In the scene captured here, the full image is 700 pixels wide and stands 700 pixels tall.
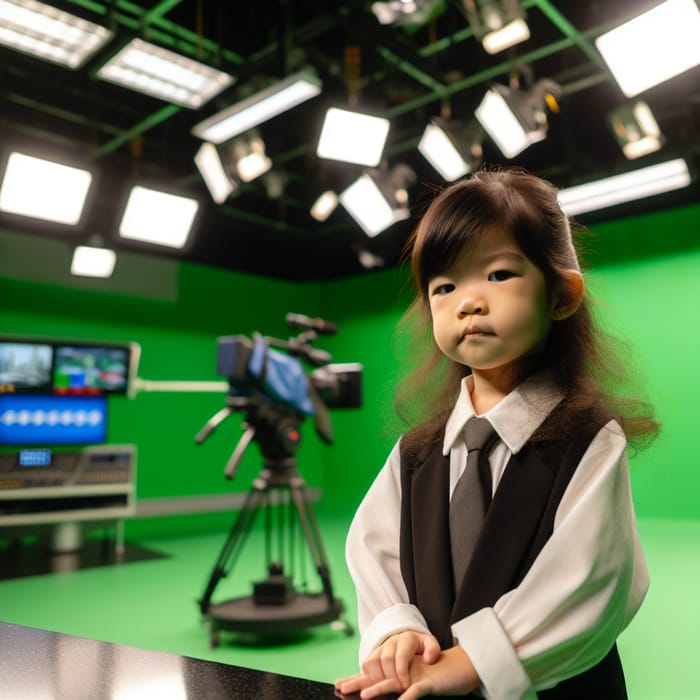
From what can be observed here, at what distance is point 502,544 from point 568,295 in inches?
12.6

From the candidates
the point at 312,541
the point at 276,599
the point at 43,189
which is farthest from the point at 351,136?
the point at 276,599

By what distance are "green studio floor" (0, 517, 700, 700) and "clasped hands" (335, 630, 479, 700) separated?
1.88m

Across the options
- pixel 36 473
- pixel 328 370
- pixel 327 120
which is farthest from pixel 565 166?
pixel 36 473

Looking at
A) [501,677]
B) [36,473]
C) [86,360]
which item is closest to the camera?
[501,677]

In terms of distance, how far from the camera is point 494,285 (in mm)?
751

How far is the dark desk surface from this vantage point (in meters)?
0.62

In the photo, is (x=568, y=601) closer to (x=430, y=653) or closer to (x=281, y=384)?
(x=430, y=653)

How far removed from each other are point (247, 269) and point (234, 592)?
13.4 ft

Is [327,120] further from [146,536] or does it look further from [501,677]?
[146,536]

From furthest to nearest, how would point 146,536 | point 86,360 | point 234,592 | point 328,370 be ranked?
point 146,536
point 86,360
point 234,592
point 328,370

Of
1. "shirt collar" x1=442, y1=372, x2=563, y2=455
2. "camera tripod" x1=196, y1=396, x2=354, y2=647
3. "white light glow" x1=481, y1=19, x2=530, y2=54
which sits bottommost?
"camera tripod" x1=196, y1=396, x2=354, y2=647

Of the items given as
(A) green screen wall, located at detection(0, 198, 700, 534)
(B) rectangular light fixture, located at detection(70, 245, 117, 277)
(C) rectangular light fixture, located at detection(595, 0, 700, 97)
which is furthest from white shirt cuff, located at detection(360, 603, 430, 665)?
(B) rectangular light fixture, located at detection(70, 245, 117, 277)

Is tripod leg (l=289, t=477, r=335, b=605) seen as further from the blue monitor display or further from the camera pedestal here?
the blue monitor display

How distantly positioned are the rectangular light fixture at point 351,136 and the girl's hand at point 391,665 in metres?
3.08
